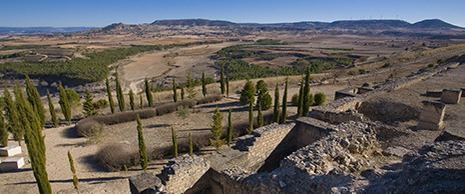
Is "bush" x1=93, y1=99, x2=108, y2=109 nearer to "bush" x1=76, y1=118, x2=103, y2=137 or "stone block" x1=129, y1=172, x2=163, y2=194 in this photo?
"bush" x1=76, y1=118, x2=103, y2=137

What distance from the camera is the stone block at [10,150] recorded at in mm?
19812

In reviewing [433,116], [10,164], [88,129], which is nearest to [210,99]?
[88,129]

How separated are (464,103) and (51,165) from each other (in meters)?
23.1

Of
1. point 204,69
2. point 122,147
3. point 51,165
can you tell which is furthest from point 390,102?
point 204,69

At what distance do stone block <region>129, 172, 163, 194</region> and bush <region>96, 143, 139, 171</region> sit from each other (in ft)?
30.0

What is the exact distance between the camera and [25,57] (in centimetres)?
8438

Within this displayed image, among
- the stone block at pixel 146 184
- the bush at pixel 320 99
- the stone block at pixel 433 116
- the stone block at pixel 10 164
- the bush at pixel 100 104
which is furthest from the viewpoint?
the bush at pixel 100 104

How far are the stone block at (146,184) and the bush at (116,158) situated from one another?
30.0 ft

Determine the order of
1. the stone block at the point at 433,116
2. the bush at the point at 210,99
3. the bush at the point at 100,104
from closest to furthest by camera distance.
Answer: the stone block at the point at 433,116 → the bush at the point at 100,104 → the bush at the point at 210,99

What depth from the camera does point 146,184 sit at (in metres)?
9.37

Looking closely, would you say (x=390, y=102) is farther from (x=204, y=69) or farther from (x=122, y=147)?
(x=204, y=69)

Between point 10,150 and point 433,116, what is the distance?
2282 centimetres

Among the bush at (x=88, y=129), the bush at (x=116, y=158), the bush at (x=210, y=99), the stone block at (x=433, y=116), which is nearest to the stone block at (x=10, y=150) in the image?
the bush at (x=88, y=129)

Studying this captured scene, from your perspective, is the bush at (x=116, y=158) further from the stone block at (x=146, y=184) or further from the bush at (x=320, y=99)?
the bush at (x=320, y=99)
